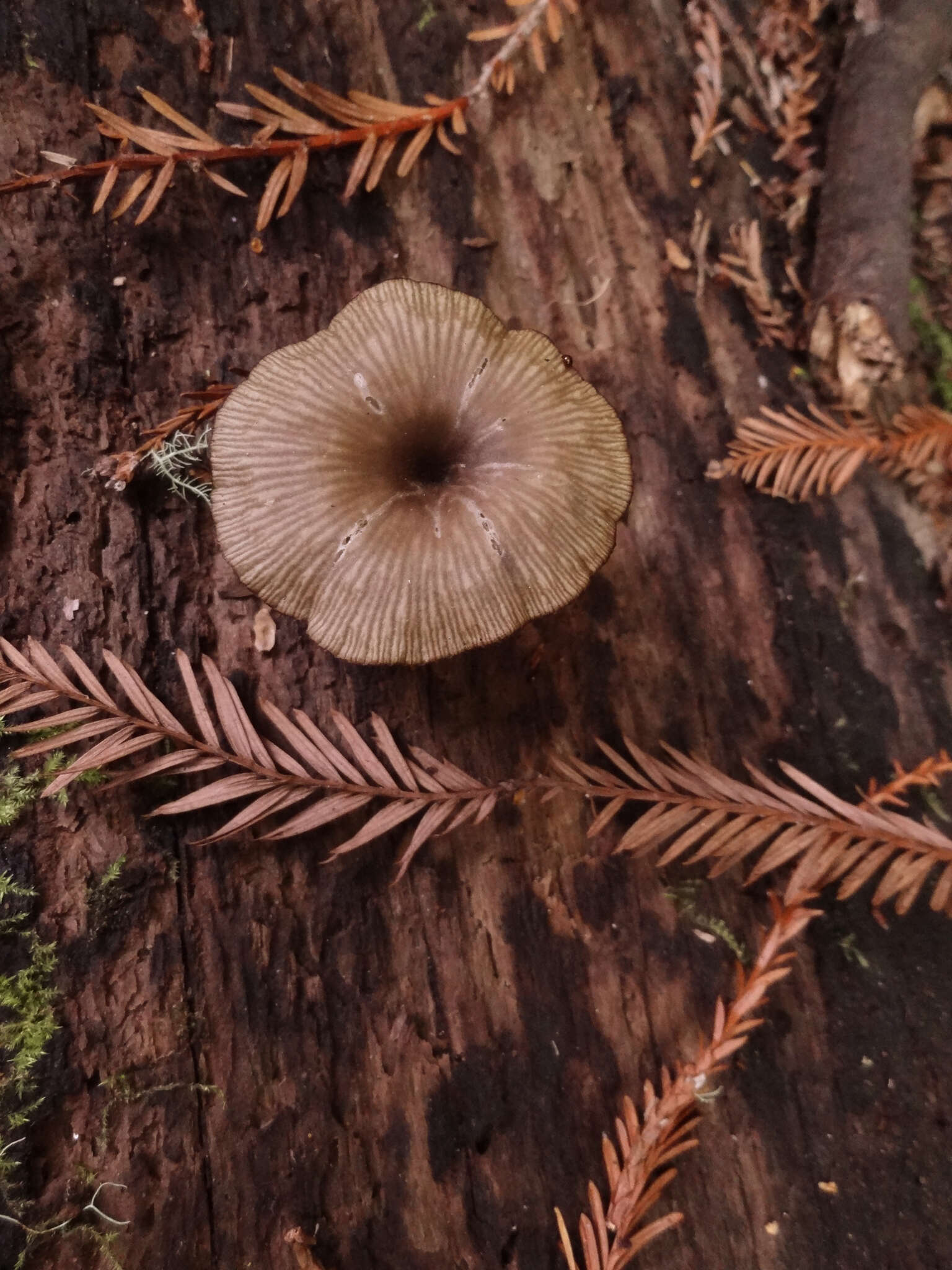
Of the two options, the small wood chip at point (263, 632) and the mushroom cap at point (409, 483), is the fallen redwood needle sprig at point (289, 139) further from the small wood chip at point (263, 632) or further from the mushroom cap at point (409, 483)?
the small wood chip at point (263, 632)

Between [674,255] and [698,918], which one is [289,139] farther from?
[698,918]

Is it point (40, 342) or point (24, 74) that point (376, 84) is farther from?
point (40, 342)

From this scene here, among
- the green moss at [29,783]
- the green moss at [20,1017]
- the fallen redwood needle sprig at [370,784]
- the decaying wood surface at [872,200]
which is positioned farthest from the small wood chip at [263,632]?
the decaying wood surface at [872,200]

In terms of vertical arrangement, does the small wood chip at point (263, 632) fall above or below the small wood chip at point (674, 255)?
below

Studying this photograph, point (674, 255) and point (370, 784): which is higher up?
point (674, 255)

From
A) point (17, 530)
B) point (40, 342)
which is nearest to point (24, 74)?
point (40, 342)

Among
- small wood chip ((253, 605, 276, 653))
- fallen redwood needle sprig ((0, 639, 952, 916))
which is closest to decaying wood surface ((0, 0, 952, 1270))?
small wood chip ((253, 605, 276, 653))

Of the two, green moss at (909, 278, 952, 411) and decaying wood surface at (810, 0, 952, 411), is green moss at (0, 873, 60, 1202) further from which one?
green moss at (909, 278, 952, 411)

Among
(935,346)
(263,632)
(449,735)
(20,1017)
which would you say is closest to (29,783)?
(20,1017)
